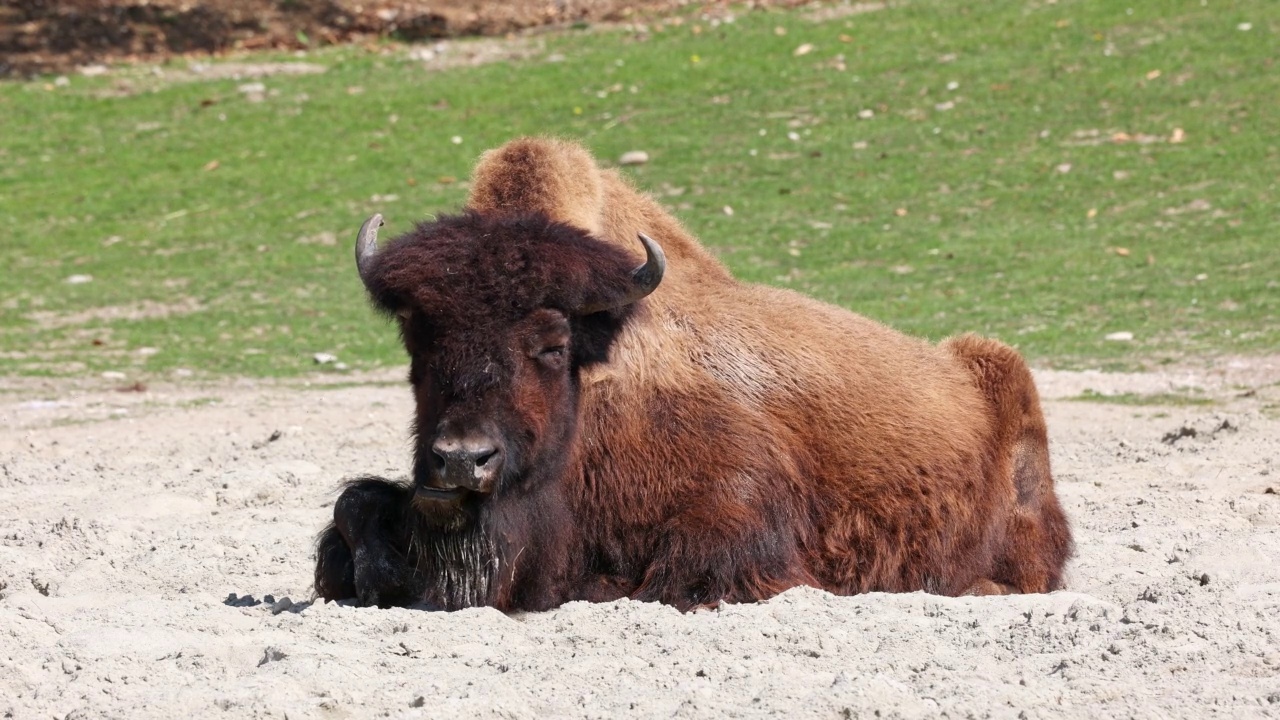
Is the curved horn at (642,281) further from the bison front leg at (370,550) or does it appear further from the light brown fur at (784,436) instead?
the bison front leg at (370,550)

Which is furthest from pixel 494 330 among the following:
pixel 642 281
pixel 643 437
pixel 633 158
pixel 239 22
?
pixel 239 22

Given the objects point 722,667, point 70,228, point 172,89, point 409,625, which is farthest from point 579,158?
point 172,89

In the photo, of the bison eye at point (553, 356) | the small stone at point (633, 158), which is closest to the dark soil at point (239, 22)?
the small stone at point (633, 158)

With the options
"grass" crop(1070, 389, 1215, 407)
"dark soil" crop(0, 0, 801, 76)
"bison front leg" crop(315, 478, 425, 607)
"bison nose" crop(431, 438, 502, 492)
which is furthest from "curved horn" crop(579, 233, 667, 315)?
"dark soil" crop(0, 0, 801, 76)

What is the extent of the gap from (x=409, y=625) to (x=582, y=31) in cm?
1905

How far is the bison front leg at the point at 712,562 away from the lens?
20.6 ft

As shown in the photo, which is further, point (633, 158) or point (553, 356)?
point (633, 158)

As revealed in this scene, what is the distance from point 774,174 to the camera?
19.1 meters

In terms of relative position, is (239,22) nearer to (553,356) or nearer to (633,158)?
(633,158)

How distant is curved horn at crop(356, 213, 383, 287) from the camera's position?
6.07m

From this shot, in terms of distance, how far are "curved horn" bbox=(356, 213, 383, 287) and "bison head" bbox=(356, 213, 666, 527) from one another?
19 millimetres

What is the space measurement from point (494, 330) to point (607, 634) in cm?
118

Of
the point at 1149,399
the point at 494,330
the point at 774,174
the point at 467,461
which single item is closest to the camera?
the point at 467,461

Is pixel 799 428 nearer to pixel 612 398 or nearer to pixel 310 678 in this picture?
pixel 612 398
